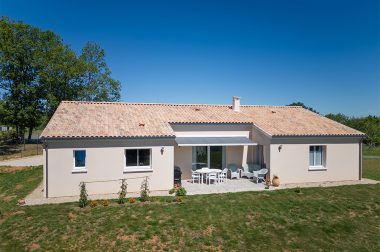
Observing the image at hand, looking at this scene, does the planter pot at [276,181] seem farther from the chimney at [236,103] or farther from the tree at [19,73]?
the tree at [19,73]

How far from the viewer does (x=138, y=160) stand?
25.3 metres

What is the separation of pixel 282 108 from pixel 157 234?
94.1ft

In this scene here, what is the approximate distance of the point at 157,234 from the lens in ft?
53.0

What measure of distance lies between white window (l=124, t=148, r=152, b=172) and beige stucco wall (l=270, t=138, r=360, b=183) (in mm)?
12696

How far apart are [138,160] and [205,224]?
10298 millimetres

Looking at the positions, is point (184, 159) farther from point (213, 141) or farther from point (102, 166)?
point (102, 166)

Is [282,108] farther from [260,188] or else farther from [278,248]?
[278,248]

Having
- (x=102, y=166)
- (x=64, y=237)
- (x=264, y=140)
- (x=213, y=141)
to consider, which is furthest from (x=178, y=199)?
(x=264, y=140)

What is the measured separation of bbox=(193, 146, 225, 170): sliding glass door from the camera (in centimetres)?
3048

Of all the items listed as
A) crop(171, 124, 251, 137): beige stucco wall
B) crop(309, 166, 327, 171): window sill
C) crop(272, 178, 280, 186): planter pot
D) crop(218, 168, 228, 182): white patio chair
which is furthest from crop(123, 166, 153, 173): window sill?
crop(309, 166, 327, 171): window sill

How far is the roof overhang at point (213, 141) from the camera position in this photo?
27.7m

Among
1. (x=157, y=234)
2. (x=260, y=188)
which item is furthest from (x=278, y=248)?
(x=260, y=188)

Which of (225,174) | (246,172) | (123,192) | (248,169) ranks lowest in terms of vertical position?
(123,192)

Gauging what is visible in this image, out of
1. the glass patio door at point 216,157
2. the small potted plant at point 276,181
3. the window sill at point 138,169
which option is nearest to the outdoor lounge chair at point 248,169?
the glass patio door at point 216,157
